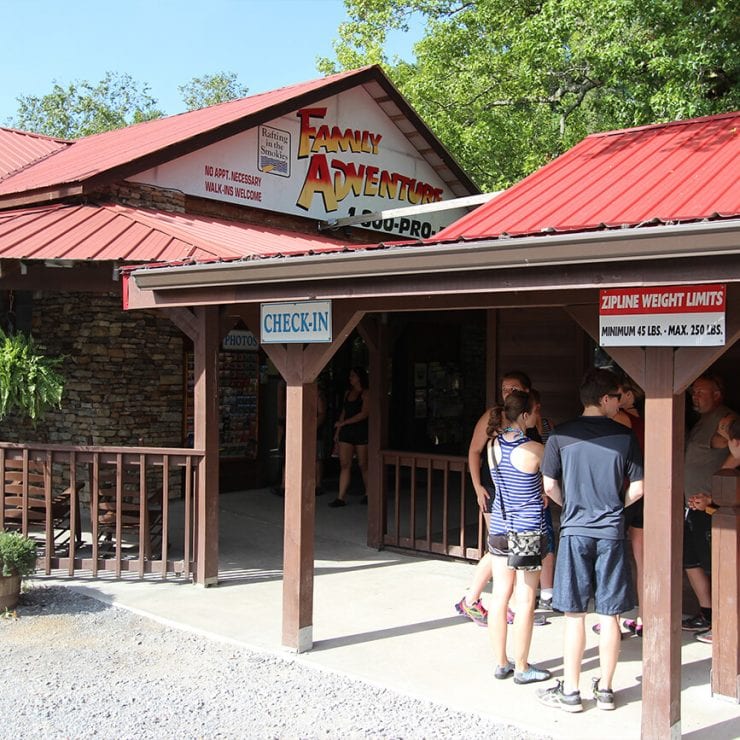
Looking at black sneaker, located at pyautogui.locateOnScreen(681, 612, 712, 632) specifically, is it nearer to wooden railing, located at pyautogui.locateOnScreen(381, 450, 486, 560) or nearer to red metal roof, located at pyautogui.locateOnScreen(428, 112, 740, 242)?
wooden railing, located at pyautogui.locateOnScreen(381, 450, 486, 560)

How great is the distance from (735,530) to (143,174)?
7.83 m

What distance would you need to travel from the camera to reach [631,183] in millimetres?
7852

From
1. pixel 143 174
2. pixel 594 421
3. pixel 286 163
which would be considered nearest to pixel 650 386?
pixel 594 421

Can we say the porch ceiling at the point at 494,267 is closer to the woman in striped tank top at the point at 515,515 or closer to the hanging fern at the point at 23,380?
the woman in striped tank top at the point at 515,515

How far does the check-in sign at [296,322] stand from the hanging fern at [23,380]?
2.71m

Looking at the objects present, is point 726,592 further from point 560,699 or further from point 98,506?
point 98,506

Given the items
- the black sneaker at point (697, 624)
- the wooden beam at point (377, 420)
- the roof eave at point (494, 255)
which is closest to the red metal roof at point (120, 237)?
the wooden beam at point (377, 420)

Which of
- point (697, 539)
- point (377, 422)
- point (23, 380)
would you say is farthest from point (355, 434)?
point (697, 539)

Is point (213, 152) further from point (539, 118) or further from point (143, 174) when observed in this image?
point (539, 118)

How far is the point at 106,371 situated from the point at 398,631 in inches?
229

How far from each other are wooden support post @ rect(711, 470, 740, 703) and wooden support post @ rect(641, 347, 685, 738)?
71cm

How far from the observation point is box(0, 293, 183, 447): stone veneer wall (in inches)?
408

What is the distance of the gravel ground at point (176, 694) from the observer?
14.4 feet

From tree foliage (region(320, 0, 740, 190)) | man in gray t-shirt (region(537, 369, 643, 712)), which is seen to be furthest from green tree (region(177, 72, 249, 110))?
man in gray t-shirt (region(537, 369, 643, 712))
